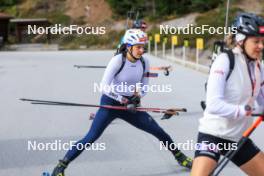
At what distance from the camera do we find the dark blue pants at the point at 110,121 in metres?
5.12

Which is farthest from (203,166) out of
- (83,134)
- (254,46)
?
(83,134)

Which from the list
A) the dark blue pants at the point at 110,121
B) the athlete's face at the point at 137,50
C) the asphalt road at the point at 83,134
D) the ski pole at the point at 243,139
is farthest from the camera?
the asphalt road at the point at 83,134

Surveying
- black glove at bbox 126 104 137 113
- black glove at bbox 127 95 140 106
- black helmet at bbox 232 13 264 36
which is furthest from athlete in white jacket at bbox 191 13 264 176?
black glove at bbox 127 95 140 106

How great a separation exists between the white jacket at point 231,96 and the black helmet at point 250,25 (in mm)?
142

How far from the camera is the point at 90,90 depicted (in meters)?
13.3

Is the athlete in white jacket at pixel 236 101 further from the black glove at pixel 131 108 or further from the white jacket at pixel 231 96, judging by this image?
the black glove at pixel 131 108

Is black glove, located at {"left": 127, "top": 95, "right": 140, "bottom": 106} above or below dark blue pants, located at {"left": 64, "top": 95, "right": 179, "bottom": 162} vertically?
above

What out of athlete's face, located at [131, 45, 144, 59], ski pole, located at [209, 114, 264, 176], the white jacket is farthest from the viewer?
athlete's face, located at [131, 45, 144, 59]

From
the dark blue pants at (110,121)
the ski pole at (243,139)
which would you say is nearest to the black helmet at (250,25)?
the ski pole at (243,139)

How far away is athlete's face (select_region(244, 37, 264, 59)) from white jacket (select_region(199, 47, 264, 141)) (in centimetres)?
6

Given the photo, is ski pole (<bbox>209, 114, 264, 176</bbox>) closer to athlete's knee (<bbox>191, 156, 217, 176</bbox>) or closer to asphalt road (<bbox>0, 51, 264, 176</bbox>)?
athlete's knee (<bbox>191, 156, 217, 176</bbox>)

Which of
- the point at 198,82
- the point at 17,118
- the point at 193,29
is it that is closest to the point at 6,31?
the point at 193,29

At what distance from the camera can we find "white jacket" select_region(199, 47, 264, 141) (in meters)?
3.29

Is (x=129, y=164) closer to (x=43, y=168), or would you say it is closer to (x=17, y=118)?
(x=43, y=168)
